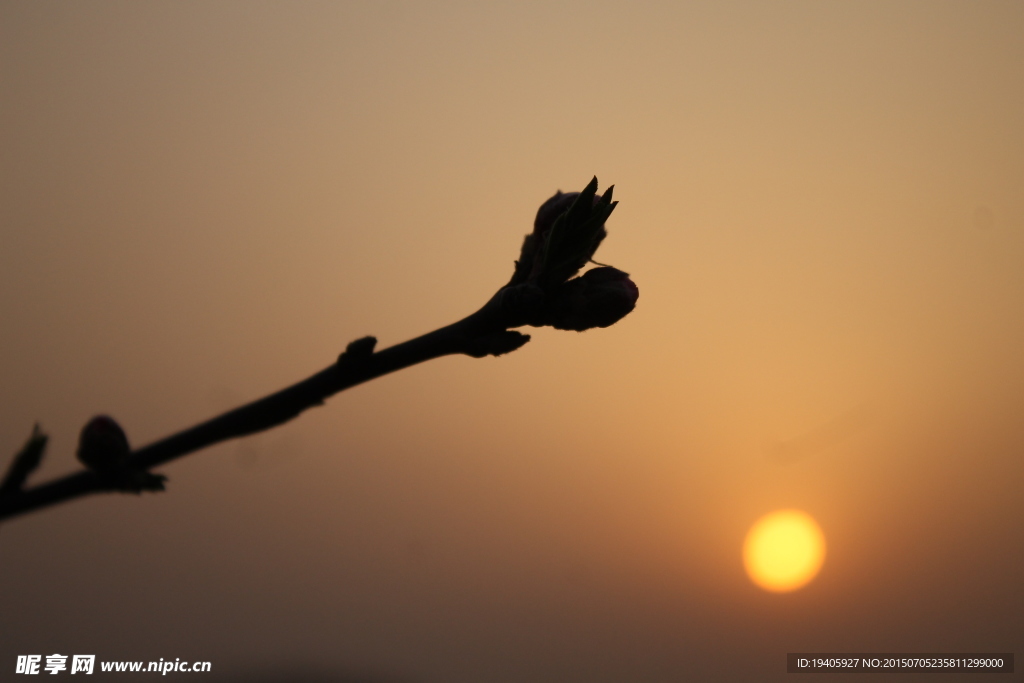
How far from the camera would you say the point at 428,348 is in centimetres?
164

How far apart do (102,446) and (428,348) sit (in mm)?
791

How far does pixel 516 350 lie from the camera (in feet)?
5.90

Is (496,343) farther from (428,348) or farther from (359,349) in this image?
(359,349)

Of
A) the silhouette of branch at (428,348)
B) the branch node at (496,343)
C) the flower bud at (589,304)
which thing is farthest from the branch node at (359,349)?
the flower bud at (589,304)

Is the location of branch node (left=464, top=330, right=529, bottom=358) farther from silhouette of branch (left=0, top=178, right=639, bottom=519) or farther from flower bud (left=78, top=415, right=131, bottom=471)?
flower bud (left=78, top=415, right=131, bottom=471)

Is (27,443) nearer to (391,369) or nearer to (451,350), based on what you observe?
(391,369)

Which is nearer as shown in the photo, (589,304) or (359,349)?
(359,349)

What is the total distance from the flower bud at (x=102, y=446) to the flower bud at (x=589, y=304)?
1.07 metres

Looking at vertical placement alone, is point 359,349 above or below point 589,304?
below

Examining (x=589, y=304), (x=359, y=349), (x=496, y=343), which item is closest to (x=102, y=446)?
(x=359, y=349)

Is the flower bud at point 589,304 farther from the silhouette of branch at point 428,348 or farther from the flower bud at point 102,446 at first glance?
the flower bud at point 102,446

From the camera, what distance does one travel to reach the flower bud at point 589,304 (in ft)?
6.39

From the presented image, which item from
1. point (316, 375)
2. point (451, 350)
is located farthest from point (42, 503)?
point (451, 350)

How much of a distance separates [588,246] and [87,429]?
1.31 metres
